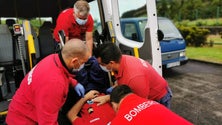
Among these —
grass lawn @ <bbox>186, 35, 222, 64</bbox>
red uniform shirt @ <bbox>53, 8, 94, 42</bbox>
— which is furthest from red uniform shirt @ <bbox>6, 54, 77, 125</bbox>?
Answer: grass lawn @ <bbox>186, 35, 222, 64</bbox>

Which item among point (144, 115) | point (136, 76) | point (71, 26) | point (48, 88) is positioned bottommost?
point (144, 115)

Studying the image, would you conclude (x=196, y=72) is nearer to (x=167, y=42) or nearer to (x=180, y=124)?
(x=167, y=42)

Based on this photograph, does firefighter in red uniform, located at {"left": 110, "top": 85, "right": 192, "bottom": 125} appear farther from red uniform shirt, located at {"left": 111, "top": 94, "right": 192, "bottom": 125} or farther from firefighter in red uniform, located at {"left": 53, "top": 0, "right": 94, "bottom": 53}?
firefighter in red uniform, located at {"left": 53, "top": 0, "right": 94, "bottom": 53}

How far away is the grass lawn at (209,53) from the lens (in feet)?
30.3

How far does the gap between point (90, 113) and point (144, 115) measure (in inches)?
26.2

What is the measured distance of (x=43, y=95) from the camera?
1.91 m

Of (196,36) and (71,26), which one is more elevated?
(71,26)

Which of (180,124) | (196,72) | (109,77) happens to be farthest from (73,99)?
(196,72)

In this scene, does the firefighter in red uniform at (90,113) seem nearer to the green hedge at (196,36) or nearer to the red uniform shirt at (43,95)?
the red uniform shirt at (43,95)

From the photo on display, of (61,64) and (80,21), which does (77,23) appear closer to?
(80,21)

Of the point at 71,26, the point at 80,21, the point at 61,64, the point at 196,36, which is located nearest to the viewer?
the point at 61,64

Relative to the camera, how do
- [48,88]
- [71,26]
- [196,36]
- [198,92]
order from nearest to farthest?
[48,88] → [71,26] → [198,92] → [196,36]

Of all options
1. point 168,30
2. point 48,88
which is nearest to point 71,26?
point 48,88

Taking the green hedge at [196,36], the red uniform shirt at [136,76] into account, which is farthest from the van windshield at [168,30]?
the red uniform shirt at [136,76]
